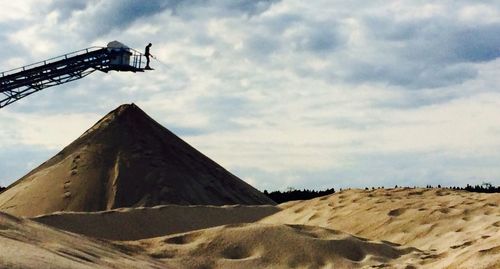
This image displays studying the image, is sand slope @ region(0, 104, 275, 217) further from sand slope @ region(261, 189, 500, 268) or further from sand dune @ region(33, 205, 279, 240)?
sand slope @ region(261, 189, 500, 268)

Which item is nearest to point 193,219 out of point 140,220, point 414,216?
point 140,220

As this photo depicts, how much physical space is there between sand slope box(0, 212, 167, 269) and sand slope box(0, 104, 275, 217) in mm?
12697

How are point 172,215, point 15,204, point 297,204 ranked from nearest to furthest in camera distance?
point 172,215, point 297,204, point 15,204

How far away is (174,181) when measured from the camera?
21812 mm

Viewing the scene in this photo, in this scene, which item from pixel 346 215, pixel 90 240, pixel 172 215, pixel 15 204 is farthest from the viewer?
pixel 15 204

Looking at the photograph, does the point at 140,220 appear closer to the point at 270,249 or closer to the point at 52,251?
the point at 270,249

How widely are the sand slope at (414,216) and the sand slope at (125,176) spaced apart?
646 cm

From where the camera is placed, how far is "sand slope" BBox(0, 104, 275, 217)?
813 inches

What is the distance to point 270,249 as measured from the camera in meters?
8.85

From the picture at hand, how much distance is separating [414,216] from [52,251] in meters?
7.40

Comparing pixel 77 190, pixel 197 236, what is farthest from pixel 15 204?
pixel 197 236

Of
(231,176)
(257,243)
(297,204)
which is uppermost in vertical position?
(231,176)

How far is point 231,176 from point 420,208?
13225 mm

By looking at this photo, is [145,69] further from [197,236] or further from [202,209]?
[197,236]
